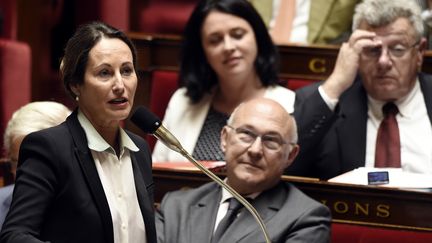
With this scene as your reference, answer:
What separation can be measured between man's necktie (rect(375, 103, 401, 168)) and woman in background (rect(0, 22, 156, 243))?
0.85 m

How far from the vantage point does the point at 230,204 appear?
1.46 meters

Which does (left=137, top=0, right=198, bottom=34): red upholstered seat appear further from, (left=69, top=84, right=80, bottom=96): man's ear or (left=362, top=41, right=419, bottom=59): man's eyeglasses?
(left=69, top=84, right=80, bottom=96): man's ear

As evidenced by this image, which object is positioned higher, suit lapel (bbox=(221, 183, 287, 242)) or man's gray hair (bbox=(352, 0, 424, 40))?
man's gray hair (bbox=(352, 0, 424, 40))

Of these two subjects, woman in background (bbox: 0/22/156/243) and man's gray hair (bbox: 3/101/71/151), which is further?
man's gray hair (bbox: 3/101/71/151)

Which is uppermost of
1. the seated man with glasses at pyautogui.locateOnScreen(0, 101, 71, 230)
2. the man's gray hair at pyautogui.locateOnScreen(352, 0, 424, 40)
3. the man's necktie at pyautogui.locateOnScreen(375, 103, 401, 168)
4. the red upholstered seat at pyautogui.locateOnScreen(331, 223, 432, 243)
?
the man's gray hair at pyautogui.locateOnScreen(352, 0, 424, 40)

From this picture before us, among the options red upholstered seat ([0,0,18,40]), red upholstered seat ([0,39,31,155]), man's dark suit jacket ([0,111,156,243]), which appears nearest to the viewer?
man's dark suit jacket ([0,111,156,243])

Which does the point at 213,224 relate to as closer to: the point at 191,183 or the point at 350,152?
the point at 191,183

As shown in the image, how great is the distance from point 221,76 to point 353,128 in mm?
327

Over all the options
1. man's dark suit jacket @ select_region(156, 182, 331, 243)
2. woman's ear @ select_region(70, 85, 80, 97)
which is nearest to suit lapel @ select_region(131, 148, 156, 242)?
woman's ear @ select_region(70, 85, 80, 97)

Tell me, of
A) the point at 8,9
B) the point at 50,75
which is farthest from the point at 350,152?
the point at 50,75

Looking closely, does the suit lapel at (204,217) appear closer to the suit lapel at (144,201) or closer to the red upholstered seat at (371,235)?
the red upholstered seat at (371,235)

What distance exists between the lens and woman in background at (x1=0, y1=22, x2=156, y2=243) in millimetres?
959

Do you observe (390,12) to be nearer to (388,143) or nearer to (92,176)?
(388,143)

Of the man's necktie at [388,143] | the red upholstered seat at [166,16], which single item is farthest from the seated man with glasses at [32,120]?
the red upholstered seat at [166,16]
